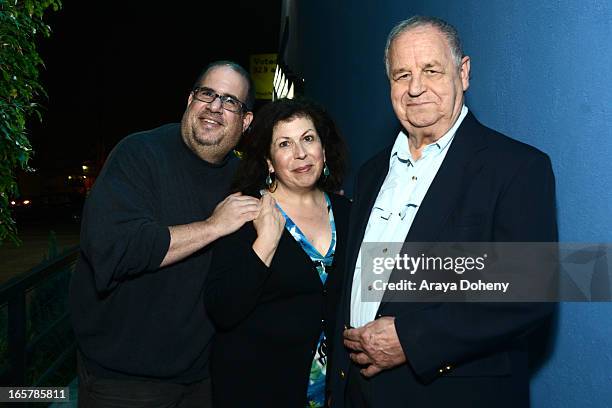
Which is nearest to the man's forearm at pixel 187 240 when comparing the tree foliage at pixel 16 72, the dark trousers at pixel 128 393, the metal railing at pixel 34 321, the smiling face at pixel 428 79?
the dark trousers at pixel 128 393

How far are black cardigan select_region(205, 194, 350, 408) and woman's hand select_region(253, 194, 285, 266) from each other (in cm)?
4

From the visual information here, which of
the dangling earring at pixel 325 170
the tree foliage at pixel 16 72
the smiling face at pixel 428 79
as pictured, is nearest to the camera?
the smiling face at pixel 428 79

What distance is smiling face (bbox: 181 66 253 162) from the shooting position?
8.59 ft

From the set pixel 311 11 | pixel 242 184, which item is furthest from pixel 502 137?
pixel 311 11

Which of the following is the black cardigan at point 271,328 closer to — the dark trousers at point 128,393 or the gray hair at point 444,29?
the dark trousers at point 128,393

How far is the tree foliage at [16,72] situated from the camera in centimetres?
502

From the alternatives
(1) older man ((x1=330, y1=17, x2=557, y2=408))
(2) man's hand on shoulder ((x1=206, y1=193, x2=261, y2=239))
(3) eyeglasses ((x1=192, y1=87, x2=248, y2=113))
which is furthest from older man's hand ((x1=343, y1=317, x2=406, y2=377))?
(3) eyeglasses ((x1=192, y1=87, x2=248, y2=113))

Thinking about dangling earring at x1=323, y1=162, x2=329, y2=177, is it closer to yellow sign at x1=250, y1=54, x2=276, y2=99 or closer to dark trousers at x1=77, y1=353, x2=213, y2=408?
dark trousers at x1=77, y1=353, x2=213, y2=408

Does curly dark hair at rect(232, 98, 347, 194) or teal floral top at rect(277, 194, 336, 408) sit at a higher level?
curly dark hair at rect(232, 98, 347, 194)

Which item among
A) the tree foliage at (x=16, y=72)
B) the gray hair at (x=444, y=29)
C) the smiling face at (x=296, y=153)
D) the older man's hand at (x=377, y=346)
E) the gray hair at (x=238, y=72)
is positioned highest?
the tree foliage at (x=16, y=72)

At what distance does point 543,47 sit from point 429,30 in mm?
386

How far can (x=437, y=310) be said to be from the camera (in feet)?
5.34

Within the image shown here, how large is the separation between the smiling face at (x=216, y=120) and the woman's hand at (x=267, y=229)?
416mm

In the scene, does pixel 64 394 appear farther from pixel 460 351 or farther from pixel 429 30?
pixel 429 30
